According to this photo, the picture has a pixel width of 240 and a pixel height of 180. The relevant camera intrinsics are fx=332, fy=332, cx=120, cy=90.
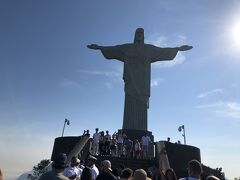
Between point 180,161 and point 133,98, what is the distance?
800 centimetres

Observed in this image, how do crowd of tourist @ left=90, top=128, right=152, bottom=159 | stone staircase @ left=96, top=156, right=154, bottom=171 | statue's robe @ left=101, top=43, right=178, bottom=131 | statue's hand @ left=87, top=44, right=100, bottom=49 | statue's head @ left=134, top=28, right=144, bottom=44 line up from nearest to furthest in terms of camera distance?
1. stone staircase @ left=96, top=156, right=154, bottom=171
2. crowd of tourist @ left=90, top=128, right=152, bottom=159
3. statue's robe @ left=101, top=43, right=178, bottom=131
4. statue's hand @ left=87, top=44, right=100, bottom=49
5. statue's head @ left=134, top=28, right=144, bottom=44

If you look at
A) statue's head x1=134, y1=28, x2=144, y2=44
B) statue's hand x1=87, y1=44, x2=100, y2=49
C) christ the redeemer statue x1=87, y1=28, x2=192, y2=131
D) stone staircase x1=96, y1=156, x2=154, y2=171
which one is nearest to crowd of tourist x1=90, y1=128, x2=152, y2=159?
stone staircase x1=96, y1=156, x2=154, y2=171

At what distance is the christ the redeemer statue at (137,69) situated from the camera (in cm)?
2252

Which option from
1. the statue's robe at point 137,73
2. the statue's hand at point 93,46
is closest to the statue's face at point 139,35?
the statue's robe at point 137,73

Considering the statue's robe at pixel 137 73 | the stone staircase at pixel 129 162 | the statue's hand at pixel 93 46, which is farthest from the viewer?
the statue's hand at pixel 93 46

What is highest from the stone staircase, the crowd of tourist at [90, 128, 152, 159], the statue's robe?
the statue's robe

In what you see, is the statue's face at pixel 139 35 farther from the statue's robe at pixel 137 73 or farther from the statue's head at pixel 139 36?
the statue's robe at pixel 137 73

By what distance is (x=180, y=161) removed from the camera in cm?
1583

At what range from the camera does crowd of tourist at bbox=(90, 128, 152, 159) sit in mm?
17156

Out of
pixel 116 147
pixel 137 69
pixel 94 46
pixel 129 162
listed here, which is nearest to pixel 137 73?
pixel 137 69

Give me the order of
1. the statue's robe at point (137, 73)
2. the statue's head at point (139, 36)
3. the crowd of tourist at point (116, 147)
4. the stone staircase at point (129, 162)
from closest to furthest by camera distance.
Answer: the stone staircase at point (129, 162), the crowd of tourist at point (116, 147), the statue's robe at point (137, 73), the statue's head at point (139, 36)

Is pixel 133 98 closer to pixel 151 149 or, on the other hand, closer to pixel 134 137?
pixel 134 137

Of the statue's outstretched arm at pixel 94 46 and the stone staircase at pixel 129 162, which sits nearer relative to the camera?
the stone staircase at pixel 129 162

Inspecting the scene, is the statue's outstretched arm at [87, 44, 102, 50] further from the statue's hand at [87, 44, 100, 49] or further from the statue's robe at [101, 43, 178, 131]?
the statue's robe at [101, 43, 178, 131]
